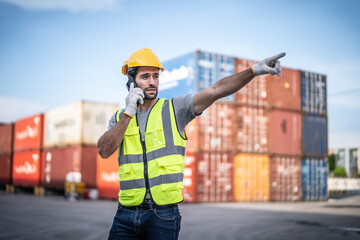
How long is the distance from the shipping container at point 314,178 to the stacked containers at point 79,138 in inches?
433

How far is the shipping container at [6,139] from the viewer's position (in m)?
31.8

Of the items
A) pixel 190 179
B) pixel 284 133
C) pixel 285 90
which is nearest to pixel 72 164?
pixel 190 179

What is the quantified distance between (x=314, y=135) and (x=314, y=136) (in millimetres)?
75

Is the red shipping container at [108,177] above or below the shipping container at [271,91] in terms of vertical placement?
below

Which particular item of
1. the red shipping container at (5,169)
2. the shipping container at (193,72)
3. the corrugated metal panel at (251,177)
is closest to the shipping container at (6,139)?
the red shipping container at (5,169)

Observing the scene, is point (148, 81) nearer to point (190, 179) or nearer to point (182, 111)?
point (182, 111)

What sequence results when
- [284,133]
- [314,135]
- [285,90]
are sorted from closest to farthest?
[284,133] < [285,90] < [314,135]

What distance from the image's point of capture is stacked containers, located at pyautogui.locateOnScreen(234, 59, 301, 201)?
802 inches

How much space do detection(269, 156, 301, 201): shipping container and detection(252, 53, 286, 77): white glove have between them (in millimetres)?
19060

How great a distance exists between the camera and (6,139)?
32500 mm

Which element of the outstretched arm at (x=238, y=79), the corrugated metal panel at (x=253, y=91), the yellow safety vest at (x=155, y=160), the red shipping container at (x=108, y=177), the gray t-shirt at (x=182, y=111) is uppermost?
the corrugated metal panel at (x=253, y=91)

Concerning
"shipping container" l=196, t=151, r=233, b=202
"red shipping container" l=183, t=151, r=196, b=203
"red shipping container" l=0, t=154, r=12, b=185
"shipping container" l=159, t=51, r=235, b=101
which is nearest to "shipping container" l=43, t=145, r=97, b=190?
"shipping container" l=159, t=51, r=235, b=101

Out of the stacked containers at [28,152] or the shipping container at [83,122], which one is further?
the stacked containers at [28,152]

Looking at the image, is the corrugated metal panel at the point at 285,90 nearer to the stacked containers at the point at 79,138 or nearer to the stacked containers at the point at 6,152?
the stacked containers at the point at 79,138
